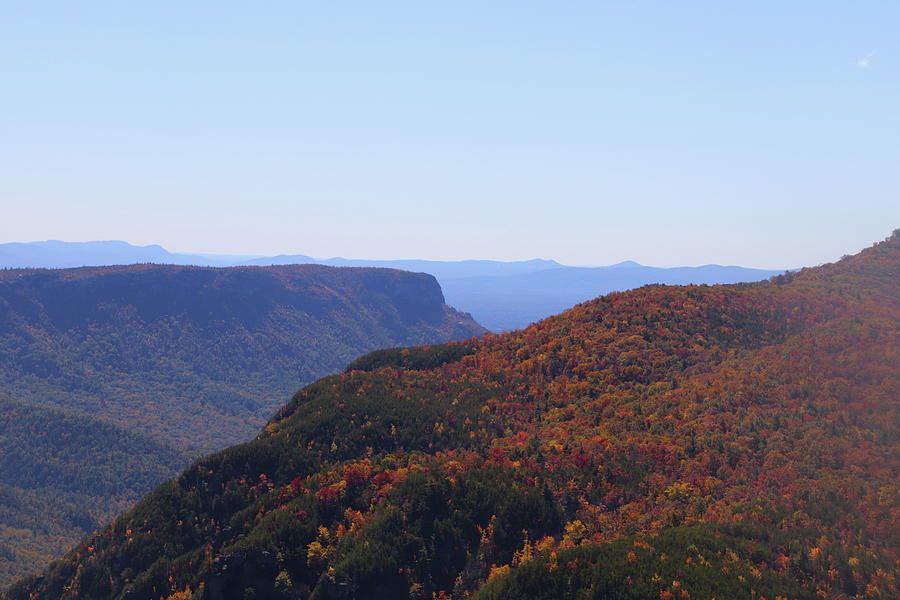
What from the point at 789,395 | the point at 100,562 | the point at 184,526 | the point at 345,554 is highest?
the point at 789,395

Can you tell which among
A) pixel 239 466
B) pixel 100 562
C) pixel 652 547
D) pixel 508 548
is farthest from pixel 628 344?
pixel 100 562

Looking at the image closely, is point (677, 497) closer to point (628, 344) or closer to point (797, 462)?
point (797, 462)

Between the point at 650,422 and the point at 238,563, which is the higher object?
the point at 650,422

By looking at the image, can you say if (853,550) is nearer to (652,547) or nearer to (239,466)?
(652,547)

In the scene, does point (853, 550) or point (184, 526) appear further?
point (184, 526)

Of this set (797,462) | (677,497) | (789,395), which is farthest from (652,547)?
(789,395)

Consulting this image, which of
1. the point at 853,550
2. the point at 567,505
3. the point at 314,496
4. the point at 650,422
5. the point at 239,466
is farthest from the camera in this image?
the point at 239,466

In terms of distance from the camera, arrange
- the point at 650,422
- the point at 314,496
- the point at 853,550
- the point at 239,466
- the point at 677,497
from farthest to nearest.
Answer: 1. the point at 239,466
2. the point at 650,422
3. the point at 314,496
4. the point at 677,497
5. the point at 853,550
